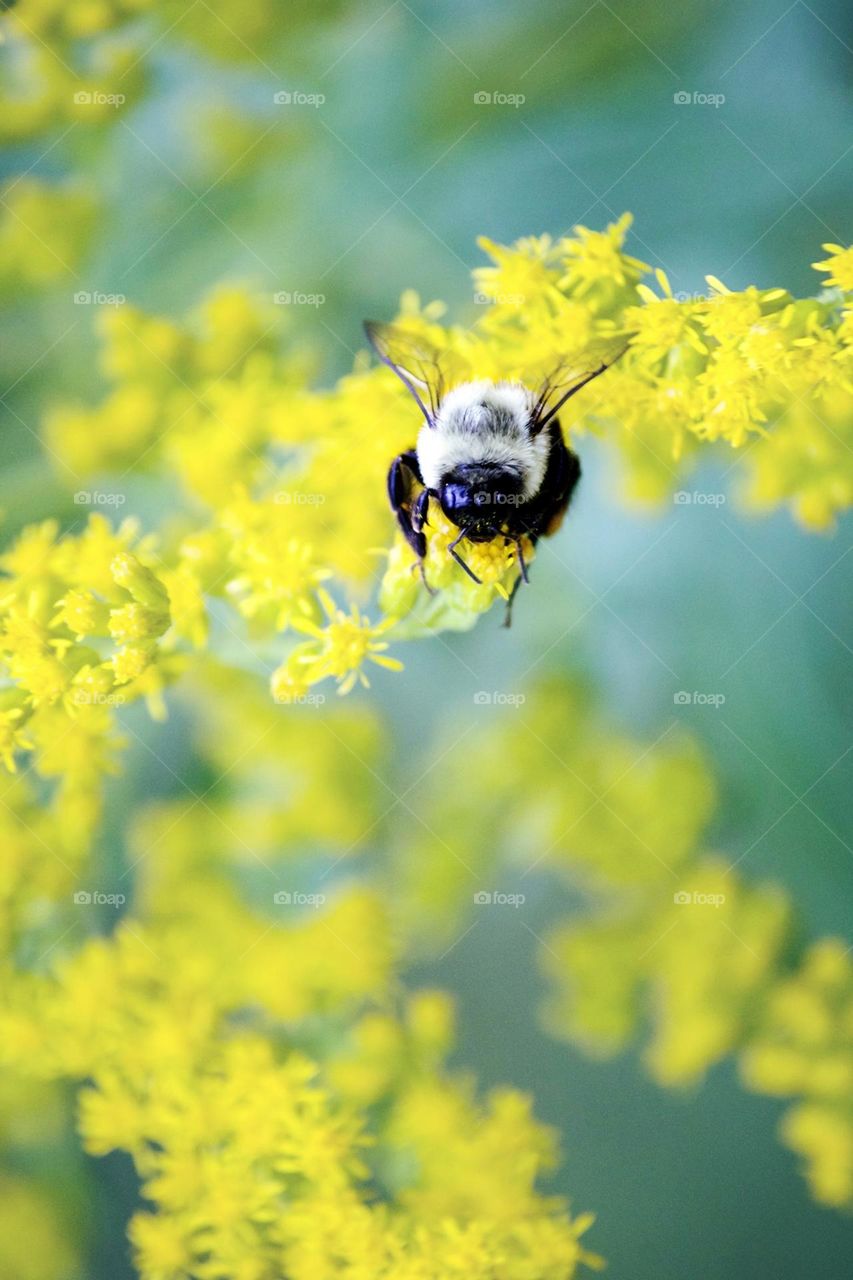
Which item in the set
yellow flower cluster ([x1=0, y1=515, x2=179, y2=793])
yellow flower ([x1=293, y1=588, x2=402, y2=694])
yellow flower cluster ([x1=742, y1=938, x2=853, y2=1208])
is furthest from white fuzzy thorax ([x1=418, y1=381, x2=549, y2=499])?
yellow flower cluster ([x1=742, y1=938, x2=853, y2=1208])

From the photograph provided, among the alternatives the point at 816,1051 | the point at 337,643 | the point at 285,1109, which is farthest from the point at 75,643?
the point at 816,1051

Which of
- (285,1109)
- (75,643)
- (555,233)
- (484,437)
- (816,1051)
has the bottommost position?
(285,1109)

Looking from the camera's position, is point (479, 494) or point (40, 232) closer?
point (479, 494)

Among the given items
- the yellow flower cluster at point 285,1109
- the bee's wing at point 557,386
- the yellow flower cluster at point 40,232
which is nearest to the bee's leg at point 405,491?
the bee's wing at point 557,386

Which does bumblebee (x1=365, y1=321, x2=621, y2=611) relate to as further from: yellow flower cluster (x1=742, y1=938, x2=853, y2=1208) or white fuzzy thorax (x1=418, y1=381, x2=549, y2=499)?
yellow flower cluster (x1=742, y1=938, x2=853, y2=1208)

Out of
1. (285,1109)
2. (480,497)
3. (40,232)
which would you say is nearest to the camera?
(480,497)

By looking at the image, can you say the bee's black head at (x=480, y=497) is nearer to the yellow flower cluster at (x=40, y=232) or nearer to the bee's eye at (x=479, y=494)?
the bee's eye at (x=479, y=494)

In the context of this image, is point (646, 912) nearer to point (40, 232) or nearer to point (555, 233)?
point (555, 233)

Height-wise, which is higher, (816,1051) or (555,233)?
(555,233)
